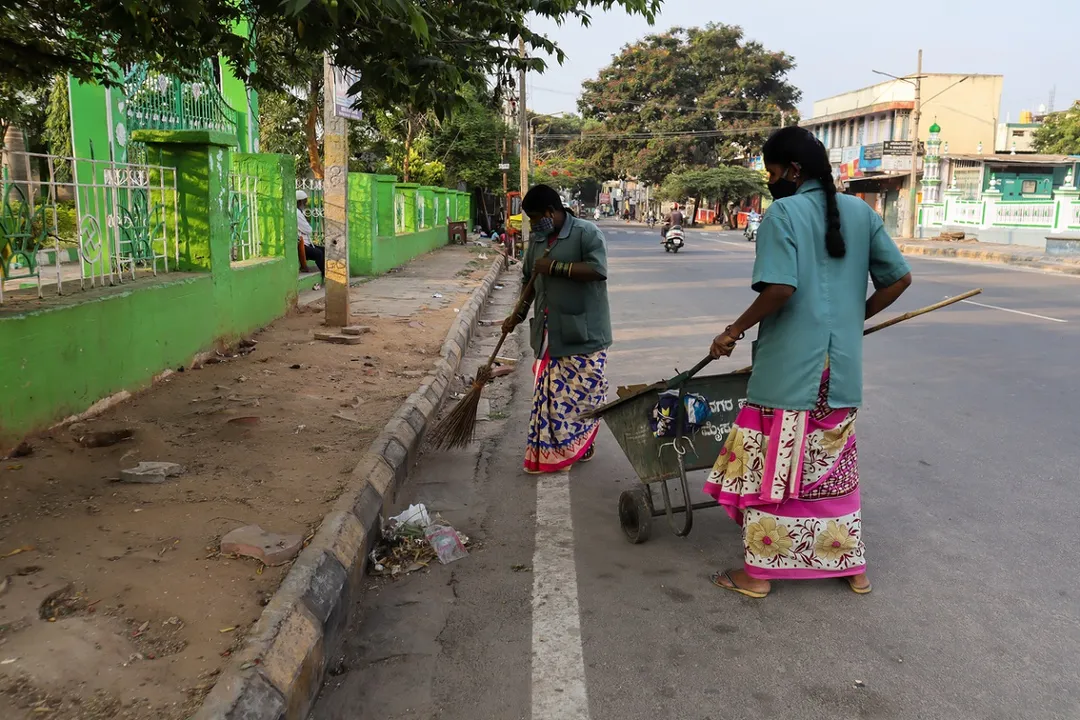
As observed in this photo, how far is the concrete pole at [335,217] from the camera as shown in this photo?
8.65m

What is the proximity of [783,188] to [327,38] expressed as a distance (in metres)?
1.71

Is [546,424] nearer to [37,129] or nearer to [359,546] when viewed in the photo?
[359,546]

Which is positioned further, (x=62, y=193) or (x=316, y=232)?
(x=316, y=232)

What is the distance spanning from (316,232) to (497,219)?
80.3 ft

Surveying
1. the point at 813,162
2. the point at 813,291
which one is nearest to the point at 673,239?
the point at 813,162

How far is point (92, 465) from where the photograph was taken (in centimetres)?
419

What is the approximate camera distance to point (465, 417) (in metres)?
5.06

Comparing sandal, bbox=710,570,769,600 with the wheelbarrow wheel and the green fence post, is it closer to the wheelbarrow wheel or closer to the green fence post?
the wheelbarrow wheel

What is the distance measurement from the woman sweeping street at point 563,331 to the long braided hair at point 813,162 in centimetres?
150

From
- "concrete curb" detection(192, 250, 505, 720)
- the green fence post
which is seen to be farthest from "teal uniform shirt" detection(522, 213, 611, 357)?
the green fence post

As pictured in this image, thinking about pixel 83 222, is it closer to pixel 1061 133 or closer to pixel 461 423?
pixel 461 423

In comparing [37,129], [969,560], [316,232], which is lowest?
[969,560]

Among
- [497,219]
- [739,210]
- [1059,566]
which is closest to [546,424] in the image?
[1059,566]

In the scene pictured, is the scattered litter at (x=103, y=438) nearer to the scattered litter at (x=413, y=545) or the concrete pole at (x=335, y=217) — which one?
the scattered litter at (x=413, y=545)
